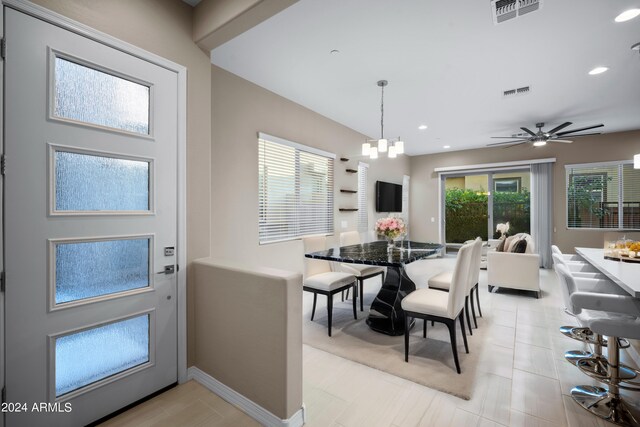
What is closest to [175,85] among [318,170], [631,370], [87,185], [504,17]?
[87,185]

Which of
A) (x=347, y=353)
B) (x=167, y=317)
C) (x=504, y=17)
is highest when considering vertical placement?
(x=504, y=17)

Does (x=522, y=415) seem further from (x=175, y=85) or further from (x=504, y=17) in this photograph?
(x=175, y=85)

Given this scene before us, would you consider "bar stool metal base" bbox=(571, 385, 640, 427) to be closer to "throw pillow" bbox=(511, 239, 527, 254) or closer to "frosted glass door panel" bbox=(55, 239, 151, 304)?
"throw pillow" bbox=(511, 239, 527, 254)

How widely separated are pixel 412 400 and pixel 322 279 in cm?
147

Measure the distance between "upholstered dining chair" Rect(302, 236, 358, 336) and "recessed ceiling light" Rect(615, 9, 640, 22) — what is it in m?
3.28

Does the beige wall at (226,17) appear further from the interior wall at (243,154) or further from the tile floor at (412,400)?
the tile floor at (412,400)

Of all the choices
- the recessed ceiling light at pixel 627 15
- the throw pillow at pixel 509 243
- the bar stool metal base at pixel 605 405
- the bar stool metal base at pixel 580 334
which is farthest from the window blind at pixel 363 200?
the bar stool metal base at pixel 605 405

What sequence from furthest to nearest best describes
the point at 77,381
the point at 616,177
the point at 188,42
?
1. the point at 616,177
2. the point at 188,42
3. the point at 77,381

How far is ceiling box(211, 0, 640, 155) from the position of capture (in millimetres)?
2363

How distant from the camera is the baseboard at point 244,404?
1.70 m

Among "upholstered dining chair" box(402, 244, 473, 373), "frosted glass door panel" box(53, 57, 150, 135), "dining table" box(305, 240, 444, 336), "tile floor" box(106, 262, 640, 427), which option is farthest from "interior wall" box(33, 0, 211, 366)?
"upholstered dining chair" box(402, 244, 473, 373)

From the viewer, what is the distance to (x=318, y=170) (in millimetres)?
4859

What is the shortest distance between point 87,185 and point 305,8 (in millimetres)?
2008

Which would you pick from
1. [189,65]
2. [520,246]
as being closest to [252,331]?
[189,65]
